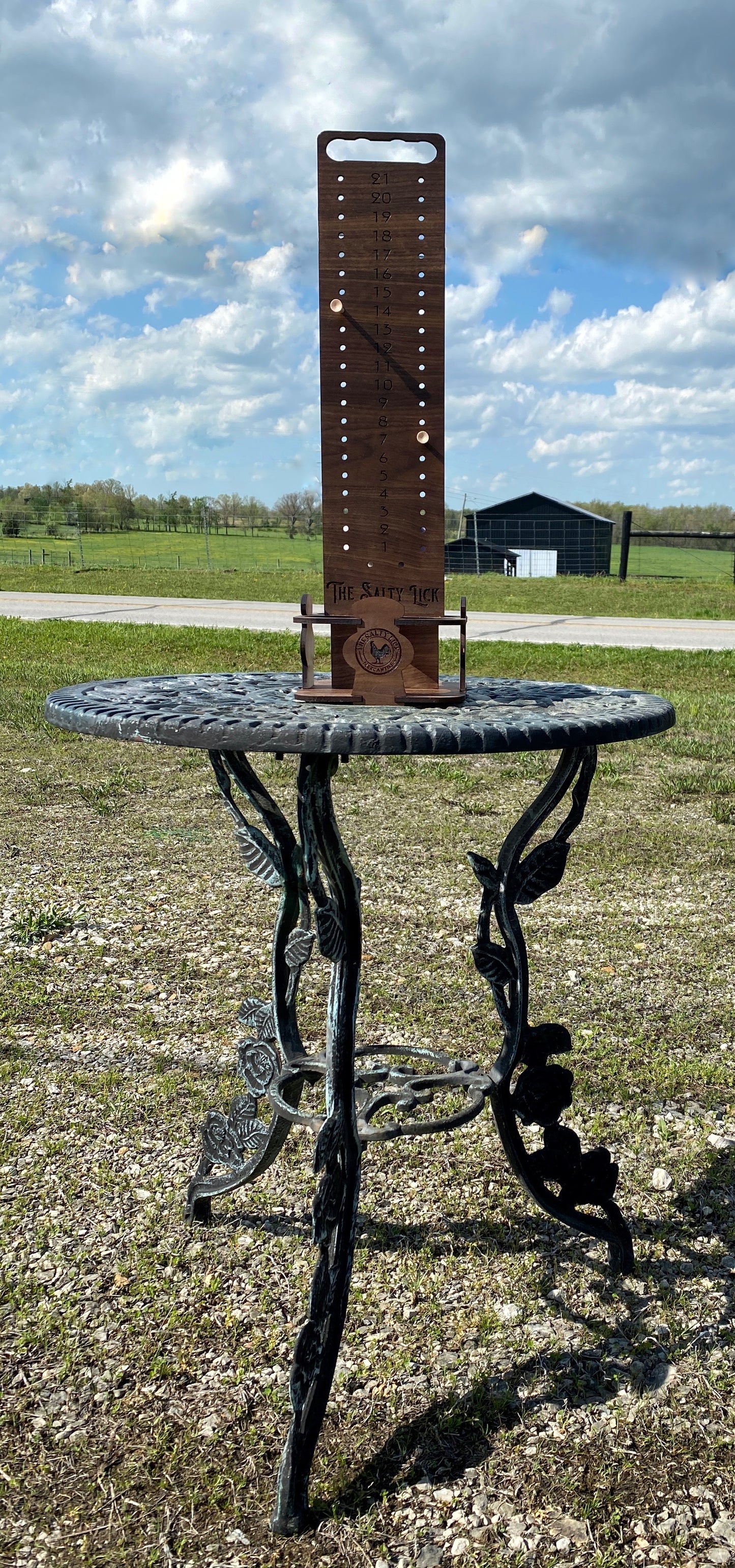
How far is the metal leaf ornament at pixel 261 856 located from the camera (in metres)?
2.48

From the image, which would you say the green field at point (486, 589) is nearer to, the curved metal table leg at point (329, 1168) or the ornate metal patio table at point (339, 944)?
the ornate metal patio table at point (339, 944)

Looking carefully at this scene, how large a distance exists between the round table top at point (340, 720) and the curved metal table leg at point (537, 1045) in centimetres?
25

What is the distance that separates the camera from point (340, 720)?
1.70 metres

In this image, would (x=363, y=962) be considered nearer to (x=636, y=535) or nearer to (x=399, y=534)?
(x=399, y=534)

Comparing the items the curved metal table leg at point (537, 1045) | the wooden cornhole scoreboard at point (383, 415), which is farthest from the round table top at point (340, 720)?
the curved metal table leg at point (537, 1045)

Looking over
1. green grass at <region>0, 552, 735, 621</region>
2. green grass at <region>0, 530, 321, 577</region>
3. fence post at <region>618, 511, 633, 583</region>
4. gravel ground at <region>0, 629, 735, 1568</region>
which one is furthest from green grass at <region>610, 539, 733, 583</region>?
gravel ground at <region>0, 629, 735, 1568</region>

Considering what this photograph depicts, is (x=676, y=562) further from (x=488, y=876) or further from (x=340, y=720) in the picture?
(x=340, y=720)

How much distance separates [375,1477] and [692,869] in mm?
3636

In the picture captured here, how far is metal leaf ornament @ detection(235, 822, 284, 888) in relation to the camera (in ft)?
8.13

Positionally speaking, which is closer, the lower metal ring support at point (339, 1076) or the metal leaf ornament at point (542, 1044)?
the lower metal ring support at point (339, 1076)

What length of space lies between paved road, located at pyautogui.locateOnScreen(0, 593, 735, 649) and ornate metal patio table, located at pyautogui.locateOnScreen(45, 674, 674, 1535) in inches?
373

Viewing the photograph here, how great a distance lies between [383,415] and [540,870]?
93 centimetres

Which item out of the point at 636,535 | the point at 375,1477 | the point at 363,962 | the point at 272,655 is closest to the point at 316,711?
the point at 375,1477

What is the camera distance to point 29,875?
5020mm
